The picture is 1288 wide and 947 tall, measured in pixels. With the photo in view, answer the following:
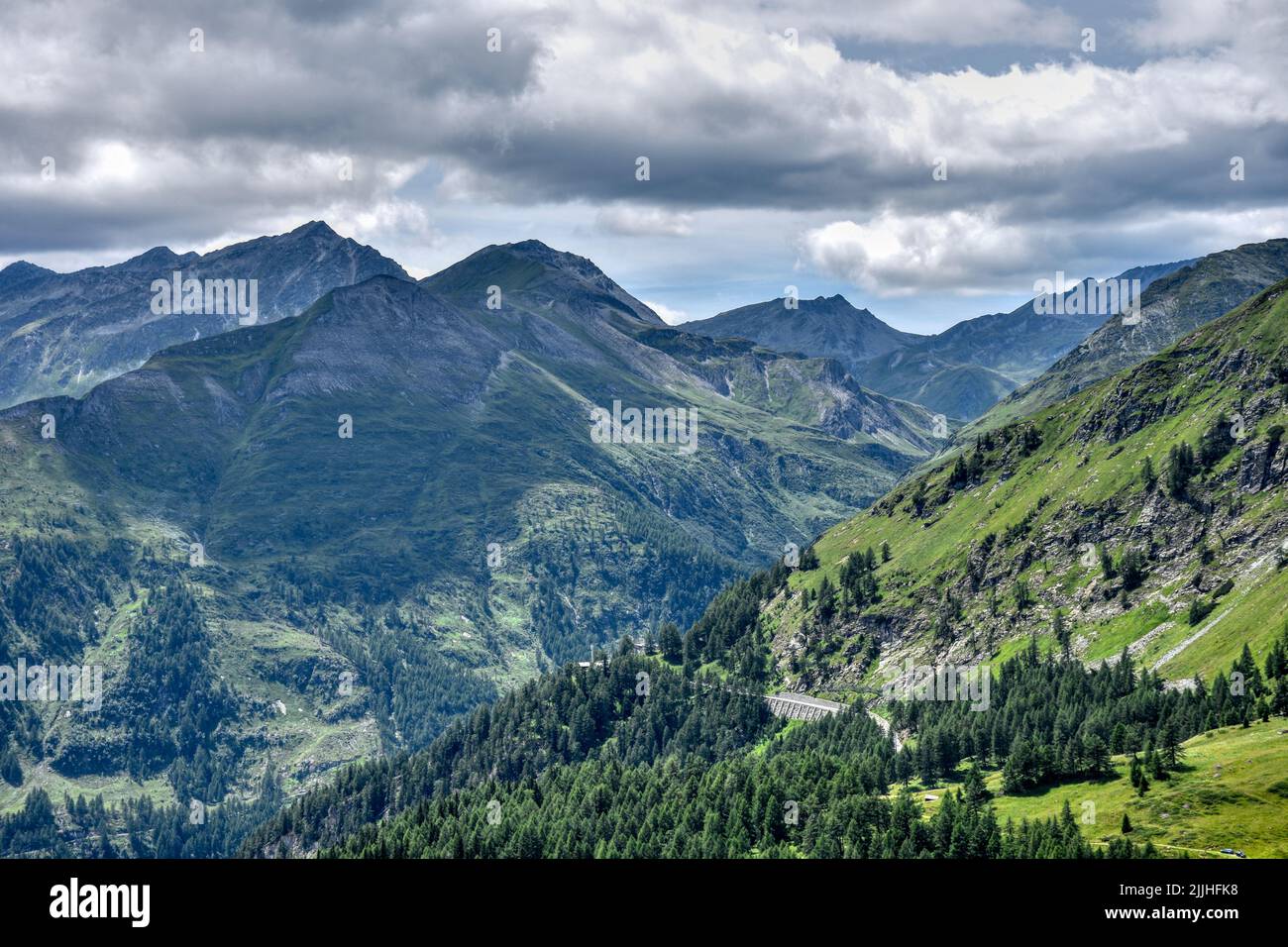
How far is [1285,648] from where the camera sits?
199375mm

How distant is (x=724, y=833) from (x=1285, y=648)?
108134mm

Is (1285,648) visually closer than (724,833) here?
No
